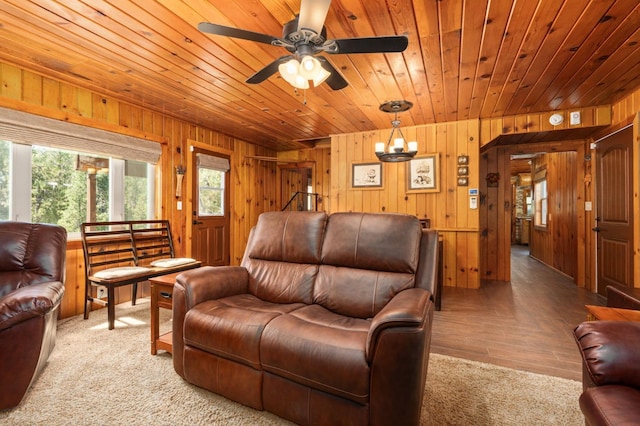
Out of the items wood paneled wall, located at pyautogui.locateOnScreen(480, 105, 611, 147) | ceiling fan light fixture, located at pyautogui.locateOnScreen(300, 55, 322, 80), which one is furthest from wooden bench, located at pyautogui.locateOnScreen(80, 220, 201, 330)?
wood paneled wall, located at pyautogui.locateOnScreen(480, 105, 611, 147)

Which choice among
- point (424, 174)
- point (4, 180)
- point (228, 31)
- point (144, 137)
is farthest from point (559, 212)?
point (4, 180)

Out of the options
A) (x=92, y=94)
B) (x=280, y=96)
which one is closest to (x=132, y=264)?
(x=92, y=94)

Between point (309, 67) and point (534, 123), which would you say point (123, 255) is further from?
point (534, 123)

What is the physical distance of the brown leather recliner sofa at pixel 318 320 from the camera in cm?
126

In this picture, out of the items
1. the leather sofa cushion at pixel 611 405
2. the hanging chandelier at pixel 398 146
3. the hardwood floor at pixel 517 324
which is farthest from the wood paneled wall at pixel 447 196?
the leather sofa cushion at pixel 611 405

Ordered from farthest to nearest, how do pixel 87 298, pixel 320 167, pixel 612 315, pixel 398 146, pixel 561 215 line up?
1. pixel 320 167
2. pixel 561 215
3. pixel 398 146
4. pixel 87 298
5. pixel 612 315

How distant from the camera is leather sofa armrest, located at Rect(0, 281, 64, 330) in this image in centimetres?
155

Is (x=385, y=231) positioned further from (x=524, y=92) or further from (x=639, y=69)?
(x=639, y=69)

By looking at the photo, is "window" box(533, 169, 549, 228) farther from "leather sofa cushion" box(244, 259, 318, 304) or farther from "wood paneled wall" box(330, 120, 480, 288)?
"leather sofa cushion" box(244, 259, 318, 304)

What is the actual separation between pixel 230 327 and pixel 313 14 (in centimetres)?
163

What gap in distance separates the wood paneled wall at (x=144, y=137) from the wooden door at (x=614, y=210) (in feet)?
17.2

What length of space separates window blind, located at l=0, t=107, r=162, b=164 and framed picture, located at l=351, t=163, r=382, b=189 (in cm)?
294

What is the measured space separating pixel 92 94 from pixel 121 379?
117 inches

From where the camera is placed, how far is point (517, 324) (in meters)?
2.91
